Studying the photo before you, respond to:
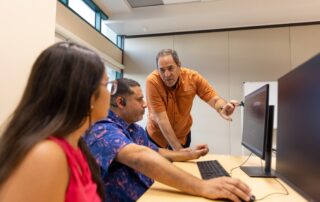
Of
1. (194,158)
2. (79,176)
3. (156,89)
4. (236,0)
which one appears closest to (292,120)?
(79,176)

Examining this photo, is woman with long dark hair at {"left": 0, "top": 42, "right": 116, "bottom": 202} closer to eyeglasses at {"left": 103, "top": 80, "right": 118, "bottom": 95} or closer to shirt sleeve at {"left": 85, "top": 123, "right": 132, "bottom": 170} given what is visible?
eyeglasses at {"left": 103, "top": 80, "right": 118, "bottom": 95}

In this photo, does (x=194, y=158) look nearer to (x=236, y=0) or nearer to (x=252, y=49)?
(x=236, y=0)

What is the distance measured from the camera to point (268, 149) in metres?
1.27

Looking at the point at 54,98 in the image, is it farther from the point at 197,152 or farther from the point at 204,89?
the point at 204,89

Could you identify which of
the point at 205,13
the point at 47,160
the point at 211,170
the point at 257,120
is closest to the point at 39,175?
the point at 47,160

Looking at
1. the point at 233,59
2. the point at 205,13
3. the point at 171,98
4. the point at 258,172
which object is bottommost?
the point at 258,172

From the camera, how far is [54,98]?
0.62 m

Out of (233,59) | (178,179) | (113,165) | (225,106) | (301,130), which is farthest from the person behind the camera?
(233,59)

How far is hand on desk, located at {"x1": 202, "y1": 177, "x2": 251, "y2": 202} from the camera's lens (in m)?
0.84

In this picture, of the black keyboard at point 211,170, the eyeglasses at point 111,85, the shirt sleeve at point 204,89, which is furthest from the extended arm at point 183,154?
the eyeglasses at point 111,85

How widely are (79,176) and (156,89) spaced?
4.93 feet

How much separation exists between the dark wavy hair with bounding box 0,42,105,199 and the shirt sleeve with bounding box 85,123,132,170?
0.36 m

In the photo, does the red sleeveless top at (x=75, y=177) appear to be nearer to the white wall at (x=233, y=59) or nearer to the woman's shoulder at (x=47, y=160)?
the woman's shoulder at (x=47, y=160)

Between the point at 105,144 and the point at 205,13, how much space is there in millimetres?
2970
